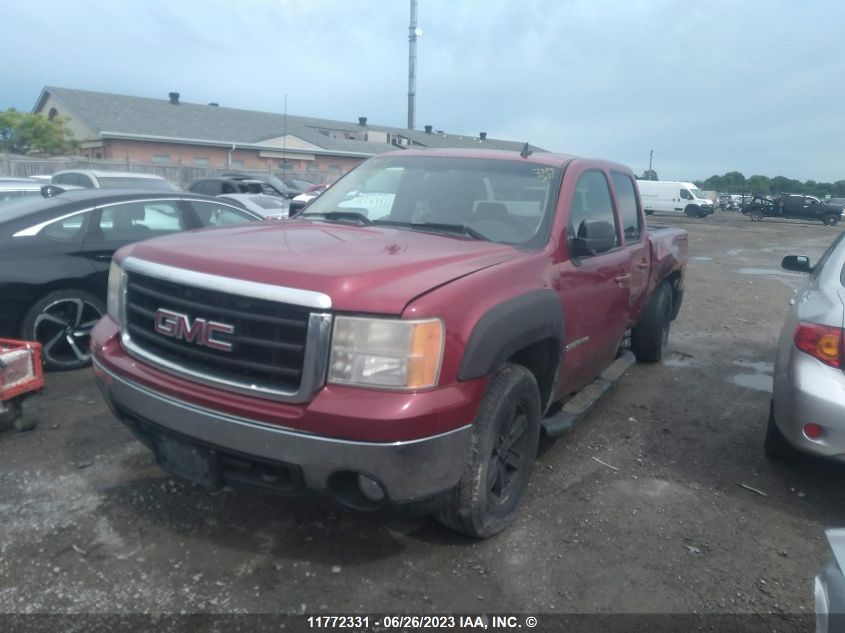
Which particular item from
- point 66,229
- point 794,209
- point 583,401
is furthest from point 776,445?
point 794,209

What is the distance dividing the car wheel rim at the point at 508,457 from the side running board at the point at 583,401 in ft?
1.22

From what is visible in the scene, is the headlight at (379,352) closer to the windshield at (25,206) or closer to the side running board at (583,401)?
the side running board at (583,401)

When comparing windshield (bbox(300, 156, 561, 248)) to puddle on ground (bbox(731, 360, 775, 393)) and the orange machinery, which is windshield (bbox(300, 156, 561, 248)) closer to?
the orange machinery

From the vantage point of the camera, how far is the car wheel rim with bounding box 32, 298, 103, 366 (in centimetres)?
554

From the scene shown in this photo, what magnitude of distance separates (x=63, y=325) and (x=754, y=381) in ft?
19.6

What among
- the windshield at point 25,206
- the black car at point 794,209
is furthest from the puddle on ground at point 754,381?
the black car at point 794,209

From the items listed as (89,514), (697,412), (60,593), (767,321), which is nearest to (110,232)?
(89,514)

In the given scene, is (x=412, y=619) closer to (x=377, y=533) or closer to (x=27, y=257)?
(x=377, y=533)

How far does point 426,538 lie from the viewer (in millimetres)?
3383

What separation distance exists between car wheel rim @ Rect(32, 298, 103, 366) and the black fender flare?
3.85 meters

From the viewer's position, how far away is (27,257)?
544cm

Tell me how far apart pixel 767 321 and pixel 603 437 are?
550 centimetres

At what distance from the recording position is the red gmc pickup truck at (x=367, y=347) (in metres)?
2.67

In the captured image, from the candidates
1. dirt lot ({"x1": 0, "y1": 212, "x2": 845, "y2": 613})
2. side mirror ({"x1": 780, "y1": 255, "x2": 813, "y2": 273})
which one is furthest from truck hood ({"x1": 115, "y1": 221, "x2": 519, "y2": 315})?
side mirror ({"x1": 780, "y1": 255, "x2": 813, "y2": 273})
